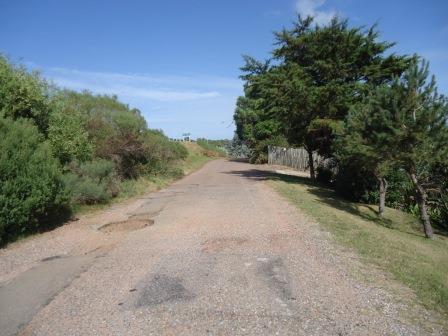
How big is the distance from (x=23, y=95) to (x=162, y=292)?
30.9 ft

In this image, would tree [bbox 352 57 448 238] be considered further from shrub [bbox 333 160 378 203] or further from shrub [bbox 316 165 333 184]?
shrub [bbox 316 165 333 184]

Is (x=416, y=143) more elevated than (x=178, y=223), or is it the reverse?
(x=416, y=143)

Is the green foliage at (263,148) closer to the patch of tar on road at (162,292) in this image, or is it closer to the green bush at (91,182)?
the green bush at (91,182)

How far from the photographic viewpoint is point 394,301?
532 centimetres

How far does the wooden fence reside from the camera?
→ 34228 mm

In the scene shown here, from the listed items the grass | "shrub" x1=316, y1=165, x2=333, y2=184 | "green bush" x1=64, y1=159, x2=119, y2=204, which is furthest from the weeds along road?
"shrub" x1=316, y1=165, x2=333, y2=184

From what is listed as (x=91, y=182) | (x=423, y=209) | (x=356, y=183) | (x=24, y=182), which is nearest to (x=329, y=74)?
(x=356, y=183)

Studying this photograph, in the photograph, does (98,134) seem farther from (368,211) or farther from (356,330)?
(356,330)

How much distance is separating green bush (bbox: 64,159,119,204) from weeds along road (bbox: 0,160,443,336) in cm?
329

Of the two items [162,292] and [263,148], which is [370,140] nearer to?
[162,292]

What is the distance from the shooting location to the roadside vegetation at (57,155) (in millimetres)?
9406

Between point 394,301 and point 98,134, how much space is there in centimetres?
1593

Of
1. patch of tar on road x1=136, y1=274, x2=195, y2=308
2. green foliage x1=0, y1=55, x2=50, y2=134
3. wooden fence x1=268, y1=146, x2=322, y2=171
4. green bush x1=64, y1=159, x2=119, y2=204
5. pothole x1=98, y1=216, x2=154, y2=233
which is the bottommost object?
pothole x1=98, y1=216, x2=154, y2=233

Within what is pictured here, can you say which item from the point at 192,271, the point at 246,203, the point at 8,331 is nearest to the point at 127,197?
the point at 246,203
